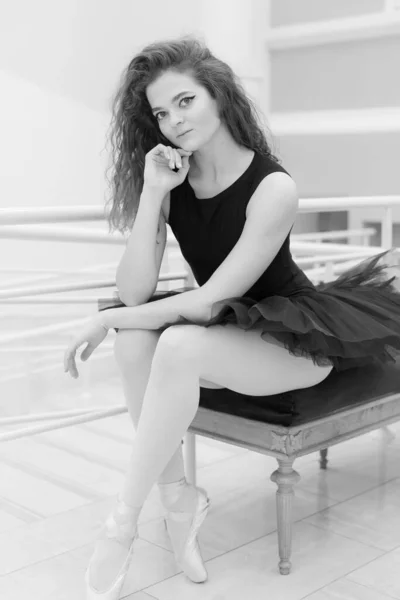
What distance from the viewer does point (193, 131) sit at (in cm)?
161

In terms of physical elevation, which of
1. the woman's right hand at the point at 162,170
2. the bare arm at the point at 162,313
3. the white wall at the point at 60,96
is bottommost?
the bare arm at the point at 162,313

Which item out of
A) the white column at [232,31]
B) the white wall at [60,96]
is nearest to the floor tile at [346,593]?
the white wall at [60,96]

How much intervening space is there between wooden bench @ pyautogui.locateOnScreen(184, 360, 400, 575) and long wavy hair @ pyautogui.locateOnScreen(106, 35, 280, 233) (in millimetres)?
462

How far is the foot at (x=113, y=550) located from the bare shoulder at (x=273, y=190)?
624 mm

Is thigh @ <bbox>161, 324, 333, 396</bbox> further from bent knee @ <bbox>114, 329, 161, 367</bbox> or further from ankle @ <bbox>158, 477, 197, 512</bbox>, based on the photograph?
ankle @ <bbox>158, 477, 197, 512</bbox>

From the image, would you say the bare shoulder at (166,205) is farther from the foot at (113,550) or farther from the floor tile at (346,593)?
the floor tile at (346,593)

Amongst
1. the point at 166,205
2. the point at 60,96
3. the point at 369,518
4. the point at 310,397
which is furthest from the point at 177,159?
the point at 60,96

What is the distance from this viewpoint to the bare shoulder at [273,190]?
5.20 feet

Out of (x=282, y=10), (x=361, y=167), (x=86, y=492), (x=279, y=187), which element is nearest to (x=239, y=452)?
(x=86, y=492)

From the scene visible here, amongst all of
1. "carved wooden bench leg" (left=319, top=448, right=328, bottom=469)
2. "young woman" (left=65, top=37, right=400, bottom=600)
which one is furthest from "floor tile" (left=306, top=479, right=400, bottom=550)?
"young woman" (left=65, top=37, right=400, bottom=600)

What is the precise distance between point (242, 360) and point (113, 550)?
16.3 inches

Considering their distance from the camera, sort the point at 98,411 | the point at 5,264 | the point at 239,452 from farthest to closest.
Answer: the point at 5,264 → the point at 239,452 → the point at 98,411

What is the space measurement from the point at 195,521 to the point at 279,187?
0.67 meters

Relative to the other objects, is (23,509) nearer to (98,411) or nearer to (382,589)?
(98,411)
